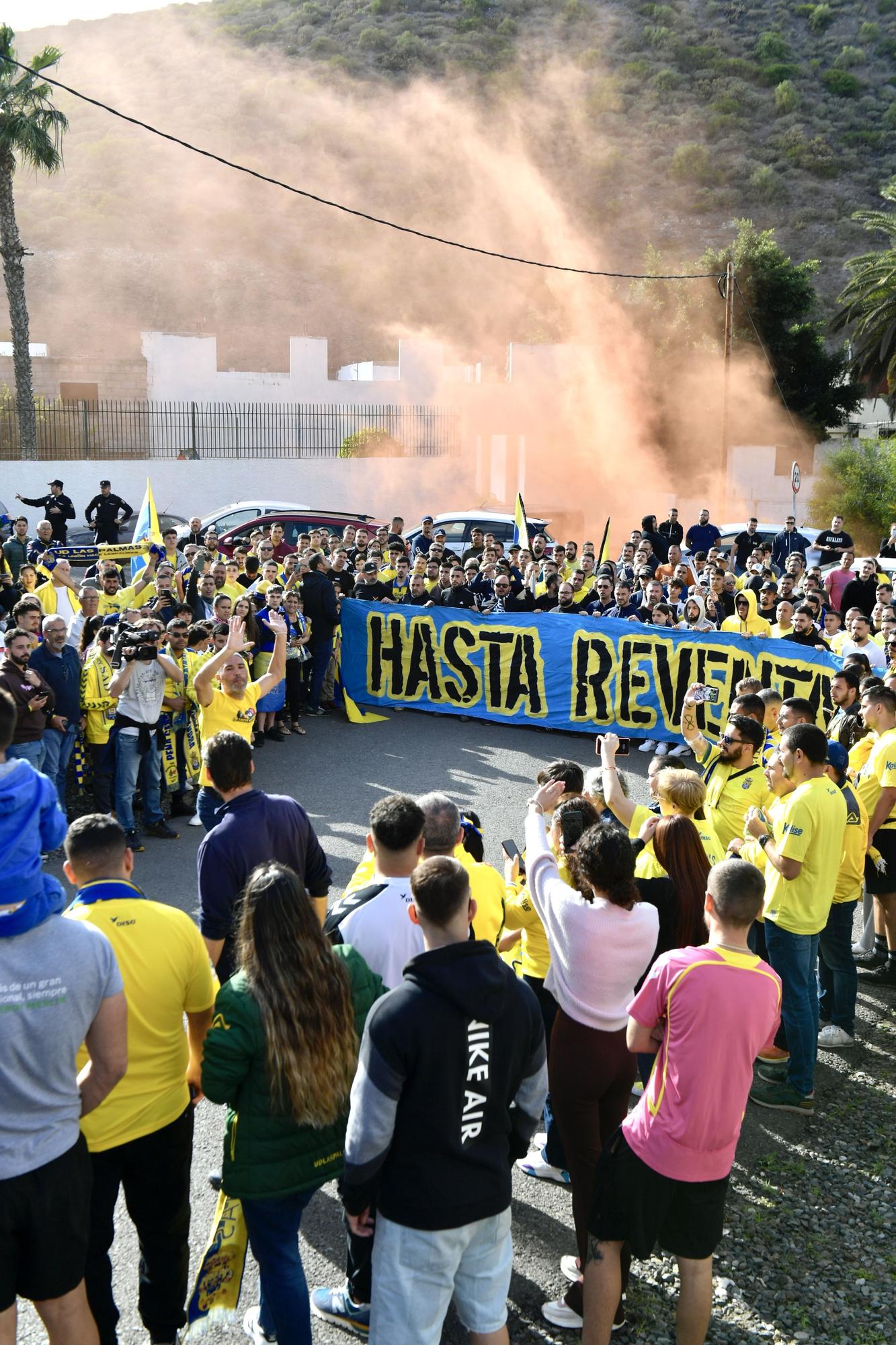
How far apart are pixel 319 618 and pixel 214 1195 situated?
8907 millimetres

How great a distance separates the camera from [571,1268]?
413 cm

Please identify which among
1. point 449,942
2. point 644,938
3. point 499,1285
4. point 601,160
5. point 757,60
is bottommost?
point 499,1285

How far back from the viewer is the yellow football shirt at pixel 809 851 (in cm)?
528

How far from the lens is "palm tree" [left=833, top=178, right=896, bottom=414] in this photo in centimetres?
3172

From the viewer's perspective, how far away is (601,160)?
3098 inches

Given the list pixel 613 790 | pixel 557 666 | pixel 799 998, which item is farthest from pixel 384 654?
pixel 799 998

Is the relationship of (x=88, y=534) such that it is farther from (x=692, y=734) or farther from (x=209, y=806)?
(x=692, y=734)

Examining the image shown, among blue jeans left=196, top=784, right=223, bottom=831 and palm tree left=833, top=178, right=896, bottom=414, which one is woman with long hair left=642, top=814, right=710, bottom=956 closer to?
blue jeans left=196, top=784, right=223, bottom=831

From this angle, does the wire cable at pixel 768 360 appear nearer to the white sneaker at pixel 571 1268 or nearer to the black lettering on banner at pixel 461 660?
the black lettering on banner at pixel 461 660

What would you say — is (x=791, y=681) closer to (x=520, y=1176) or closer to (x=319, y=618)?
(x=319, y=618)

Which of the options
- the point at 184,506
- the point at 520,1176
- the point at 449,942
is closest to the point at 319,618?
the point at 520,1176

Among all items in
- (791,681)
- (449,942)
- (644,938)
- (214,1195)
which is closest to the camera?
(449,942)

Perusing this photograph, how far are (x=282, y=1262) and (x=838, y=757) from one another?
4170 millimetres

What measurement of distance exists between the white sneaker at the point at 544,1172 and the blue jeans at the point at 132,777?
16.2 ft
